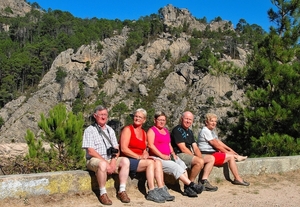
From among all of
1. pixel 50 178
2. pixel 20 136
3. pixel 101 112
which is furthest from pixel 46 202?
pixel 20 136

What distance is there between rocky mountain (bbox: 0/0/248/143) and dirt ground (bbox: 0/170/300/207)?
47.7 metres

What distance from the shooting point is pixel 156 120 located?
4488mm

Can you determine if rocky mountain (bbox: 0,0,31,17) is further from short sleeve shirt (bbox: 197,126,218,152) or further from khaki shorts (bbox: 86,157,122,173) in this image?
khaki shorts (bbox: 86,157,122,173)

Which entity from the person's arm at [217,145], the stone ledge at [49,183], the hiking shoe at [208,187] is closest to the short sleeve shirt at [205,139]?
the person's arm at [217,145]

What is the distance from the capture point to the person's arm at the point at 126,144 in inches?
164

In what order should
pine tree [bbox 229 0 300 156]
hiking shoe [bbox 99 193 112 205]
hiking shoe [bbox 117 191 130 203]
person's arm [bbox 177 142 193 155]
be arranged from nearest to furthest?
hiking shoe [bbox 99 193 112 205] < hiking shoe [bbox 117 191 130 203] < person's arm [bbox 177 142 193 155] < pine tree [bbox 229 0 300 156]

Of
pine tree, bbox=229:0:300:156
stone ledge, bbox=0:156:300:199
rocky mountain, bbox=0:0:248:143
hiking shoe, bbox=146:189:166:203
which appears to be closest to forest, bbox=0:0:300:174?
pine tree, bbox=229:0:300:156

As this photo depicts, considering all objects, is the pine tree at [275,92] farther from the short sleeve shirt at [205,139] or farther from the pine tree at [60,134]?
the pine tree at [60,134]

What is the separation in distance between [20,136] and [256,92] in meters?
50.8

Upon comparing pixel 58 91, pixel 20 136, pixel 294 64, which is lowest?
pixel 20 136

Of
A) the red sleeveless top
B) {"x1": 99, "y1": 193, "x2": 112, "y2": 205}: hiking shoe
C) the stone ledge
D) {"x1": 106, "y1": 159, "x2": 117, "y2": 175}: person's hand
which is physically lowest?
{"x1": 99, "y1": 193, "x2": 112, "y2": 205}: hiking shoe

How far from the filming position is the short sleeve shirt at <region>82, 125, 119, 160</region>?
4.03 meters

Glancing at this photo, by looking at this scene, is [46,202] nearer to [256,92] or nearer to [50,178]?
[50,178]

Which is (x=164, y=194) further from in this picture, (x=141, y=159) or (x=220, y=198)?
(x=220, y=198)
